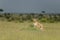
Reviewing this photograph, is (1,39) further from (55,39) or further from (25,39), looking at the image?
(55,39)

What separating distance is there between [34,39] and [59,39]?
3.54ft

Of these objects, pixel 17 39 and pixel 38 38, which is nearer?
pixel 17 39

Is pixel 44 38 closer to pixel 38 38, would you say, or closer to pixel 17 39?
pixel 38 38

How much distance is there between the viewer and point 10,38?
1095cm

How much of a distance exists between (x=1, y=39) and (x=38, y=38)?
1645 mm

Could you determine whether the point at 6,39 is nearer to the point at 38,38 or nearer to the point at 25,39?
the point at 25,39

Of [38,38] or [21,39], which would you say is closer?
[21,39]

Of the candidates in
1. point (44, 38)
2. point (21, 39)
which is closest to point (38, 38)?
point (44, 38)

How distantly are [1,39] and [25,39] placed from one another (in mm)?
969

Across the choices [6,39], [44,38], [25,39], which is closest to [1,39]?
[6,39]

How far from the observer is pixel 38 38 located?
37.3 ft

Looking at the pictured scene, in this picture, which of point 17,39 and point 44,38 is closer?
point 17,39

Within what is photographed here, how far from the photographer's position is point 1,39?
1070cm

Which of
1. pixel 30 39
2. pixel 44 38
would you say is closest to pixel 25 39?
pixel 30 39
